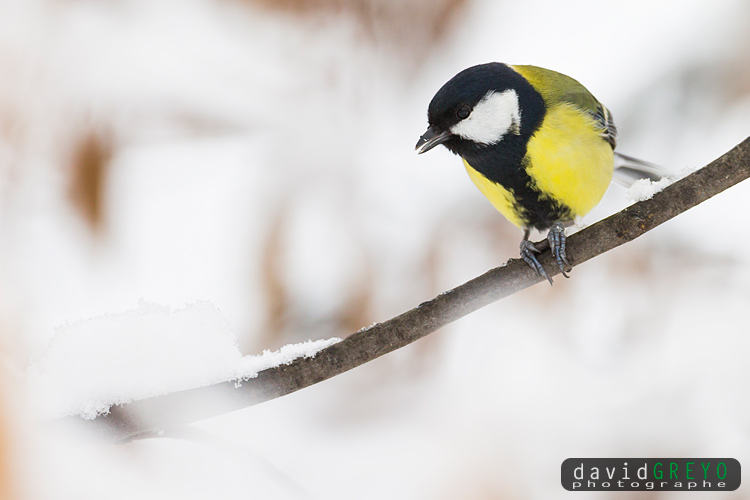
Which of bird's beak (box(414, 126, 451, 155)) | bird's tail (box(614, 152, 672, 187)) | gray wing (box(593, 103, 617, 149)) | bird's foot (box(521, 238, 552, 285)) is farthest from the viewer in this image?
bird's tail (box(614, 152, 672, 187))

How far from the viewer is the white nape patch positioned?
30.2 inches

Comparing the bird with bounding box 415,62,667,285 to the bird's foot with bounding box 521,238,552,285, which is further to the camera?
the bird with bounding box 415,62,667,285

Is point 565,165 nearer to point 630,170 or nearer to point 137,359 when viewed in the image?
point 630,170

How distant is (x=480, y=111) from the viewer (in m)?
0.77

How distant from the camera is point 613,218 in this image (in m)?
0.59

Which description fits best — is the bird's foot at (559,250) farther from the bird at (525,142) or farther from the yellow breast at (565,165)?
the yellow breast at (565,165)

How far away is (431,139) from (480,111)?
0.26ft

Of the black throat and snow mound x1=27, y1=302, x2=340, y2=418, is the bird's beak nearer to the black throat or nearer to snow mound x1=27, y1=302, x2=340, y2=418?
the black throat

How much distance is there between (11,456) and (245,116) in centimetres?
73

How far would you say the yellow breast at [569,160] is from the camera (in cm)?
82

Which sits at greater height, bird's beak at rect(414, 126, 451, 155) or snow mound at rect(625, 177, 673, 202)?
bird's beak at rect(414, 126, 451, 155)

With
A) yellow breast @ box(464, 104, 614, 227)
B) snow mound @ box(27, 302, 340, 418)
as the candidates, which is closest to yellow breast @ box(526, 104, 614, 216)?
yellow breast @ box(464, 104, 614, 227)

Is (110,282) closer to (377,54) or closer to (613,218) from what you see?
(377,54)

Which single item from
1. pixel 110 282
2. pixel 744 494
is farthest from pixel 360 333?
pixel 744 494
